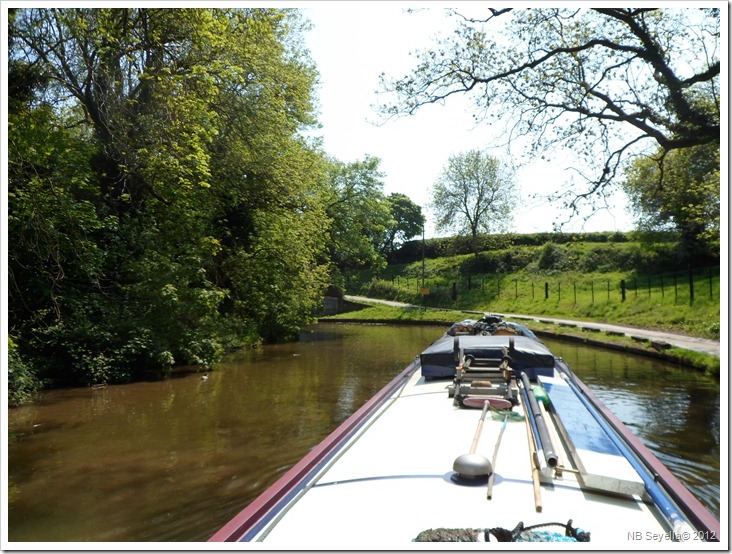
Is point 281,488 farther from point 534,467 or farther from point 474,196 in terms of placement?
point 474,196

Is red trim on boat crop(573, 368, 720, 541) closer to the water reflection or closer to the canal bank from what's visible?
the water reflection

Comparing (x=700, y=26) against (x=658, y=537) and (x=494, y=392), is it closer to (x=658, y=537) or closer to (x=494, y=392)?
(x=494, y=392)

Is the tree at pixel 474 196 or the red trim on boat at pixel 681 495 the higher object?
the tree at pixel 474 196

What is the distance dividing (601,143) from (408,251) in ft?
112

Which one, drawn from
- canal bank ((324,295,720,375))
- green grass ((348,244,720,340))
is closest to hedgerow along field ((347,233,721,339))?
green grass ((348,244,720,340))

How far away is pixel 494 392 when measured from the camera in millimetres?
4562

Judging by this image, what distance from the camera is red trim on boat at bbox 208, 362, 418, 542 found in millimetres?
2498

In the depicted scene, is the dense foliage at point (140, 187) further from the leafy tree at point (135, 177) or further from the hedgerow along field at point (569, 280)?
the hedgerow along field at point (569, 280)

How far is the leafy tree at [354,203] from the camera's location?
2475 cm

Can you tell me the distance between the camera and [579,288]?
86.3 ft

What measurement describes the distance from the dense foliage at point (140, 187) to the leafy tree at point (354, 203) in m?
8.93

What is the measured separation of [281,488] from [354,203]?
22812 mm

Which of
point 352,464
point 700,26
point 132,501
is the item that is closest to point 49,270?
point 132,501

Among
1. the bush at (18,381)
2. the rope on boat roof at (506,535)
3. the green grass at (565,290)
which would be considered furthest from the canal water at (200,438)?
the green grass at (565,290)
